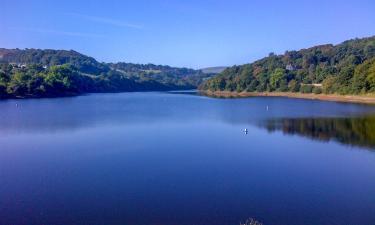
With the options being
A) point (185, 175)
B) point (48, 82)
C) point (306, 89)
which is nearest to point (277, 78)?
point (306, 89)

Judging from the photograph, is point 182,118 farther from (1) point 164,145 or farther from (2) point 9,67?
(2) point 9,67

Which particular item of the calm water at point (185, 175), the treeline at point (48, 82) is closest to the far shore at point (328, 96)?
the calm water at point (185, 175)

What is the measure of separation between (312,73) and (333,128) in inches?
2098

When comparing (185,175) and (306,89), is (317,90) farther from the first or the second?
(185,175)

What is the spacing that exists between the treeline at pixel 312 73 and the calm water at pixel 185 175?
3529 cm

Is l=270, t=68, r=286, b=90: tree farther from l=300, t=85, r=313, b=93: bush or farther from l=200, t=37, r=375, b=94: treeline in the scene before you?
l=300, t=85, r=313, b=93: bush

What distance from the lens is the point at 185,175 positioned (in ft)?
55.9

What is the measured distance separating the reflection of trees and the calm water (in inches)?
→ 5.2

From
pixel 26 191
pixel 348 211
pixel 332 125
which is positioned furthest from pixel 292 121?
pixel 26 191

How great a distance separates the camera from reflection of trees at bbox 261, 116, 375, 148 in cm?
2673

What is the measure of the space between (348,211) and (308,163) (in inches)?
280

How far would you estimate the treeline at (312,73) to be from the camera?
211 ft

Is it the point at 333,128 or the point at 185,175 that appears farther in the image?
the point at 333,128

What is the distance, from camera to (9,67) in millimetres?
92312
